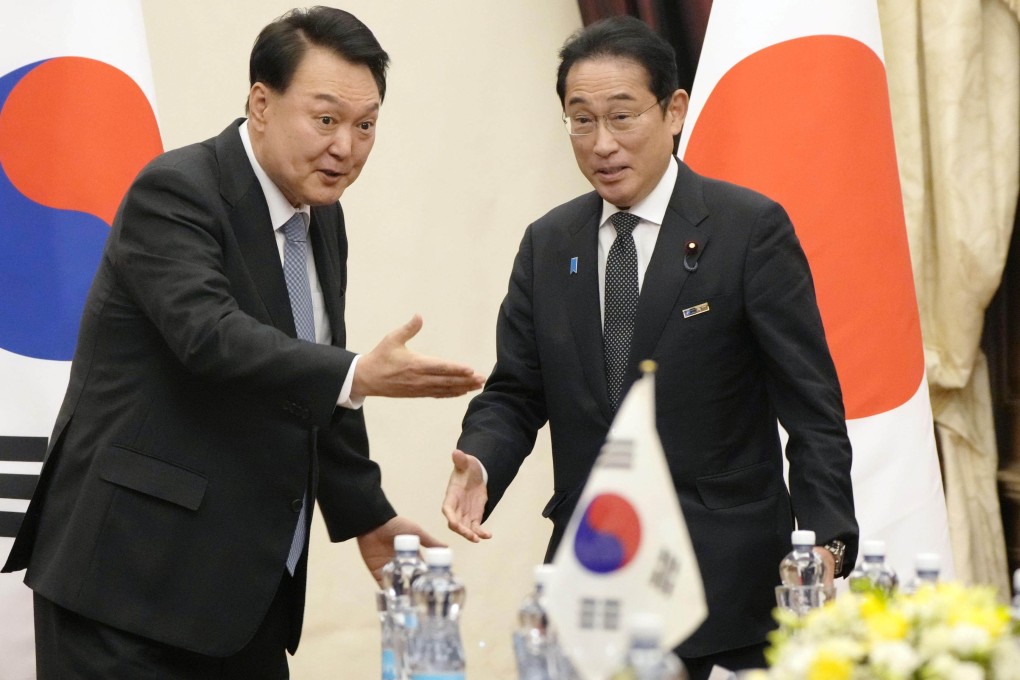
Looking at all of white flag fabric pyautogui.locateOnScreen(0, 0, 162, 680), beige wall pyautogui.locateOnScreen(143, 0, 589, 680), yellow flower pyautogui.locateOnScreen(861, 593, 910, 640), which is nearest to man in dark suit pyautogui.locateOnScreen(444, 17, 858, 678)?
yellow flower pyautogui.locateOnScreen(861, 593, 910, 640)

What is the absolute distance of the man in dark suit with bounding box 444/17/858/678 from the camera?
2096 millimetres

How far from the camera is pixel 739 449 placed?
217 cm

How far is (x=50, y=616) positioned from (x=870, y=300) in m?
1.83

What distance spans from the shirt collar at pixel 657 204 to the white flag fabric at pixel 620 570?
1052 mm

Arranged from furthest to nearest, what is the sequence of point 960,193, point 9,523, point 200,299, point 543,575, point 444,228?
point 444,228
point 960,193
point 9,523
point 200,299
point 543,575

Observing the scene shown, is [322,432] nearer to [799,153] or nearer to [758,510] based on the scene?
[758,510]

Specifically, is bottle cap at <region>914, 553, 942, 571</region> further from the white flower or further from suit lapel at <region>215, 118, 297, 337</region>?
suit lapel at <region>215, 118, 297, 337</region>

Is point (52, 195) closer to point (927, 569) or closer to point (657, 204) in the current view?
point (657, 204)

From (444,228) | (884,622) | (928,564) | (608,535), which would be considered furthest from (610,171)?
(444,228)

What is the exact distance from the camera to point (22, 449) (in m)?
2.75

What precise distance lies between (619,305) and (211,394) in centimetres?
71

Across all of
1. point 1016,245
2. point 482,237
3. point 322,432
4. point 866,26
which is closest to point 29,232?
point 322,432

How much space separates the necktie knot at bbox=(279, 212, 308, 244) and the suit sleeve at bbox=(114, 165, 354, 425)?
5.7 inches

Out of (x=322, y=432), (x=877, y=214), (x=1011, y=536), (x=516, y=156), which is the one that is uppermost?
(x=516, y=156)
